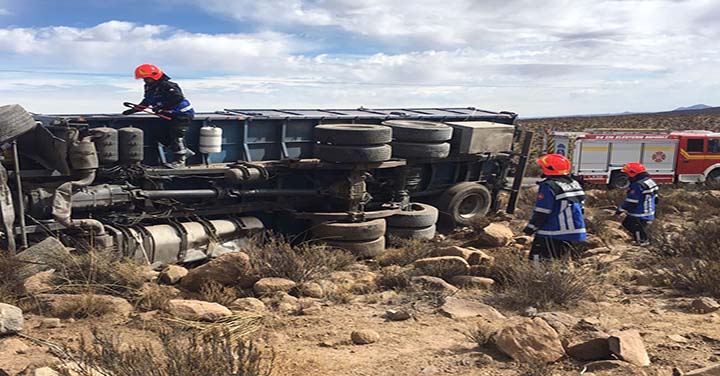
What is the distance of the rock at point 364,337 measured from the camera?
504 centimetres

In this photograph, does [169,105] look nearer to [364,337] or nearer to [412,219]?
[412,219]

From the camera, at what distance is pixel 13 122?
22.4 feet

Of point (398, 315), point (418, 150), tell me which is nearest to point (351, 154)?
point (418, 150)

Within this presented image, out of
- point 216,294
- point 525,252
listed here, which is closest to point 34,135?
point 216,294

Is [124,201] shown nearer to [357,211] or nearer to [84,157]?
[84,157]

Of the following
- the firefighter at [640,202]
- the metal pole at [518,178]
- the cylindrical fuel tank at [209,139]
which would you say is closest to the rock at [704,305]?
the firefighter at [640,202]

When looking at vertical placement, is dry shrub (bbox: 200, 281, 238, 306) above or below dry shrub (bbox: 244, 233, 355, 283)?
below

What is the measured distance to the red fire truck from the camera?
18.8m

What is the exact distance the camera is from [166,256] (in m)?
8.03

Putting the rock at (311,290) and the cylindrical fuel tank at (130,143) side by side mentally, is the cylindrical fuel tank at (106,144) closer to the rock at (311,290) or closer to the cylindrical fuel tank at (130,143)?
the cylindrical fuel tank at (130,143)

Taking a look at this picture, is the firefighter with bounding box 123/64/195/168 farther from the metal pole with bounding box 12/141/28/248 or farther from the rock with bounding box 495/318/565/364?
the rock with bounding box 495/318/565/364

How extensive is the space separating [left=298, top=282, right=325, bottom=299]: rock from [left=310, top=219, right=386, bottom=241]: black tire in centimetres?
257

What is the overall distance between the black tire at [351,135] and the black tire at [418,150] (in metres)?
0.85

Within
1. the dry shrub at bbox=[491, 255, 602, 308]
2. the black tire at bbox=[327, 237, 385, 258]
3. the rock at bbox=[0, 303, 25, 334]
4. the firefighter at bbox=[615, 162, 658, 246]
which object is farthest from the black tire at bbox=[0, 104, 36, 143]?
the firefighter at bbox=[615, 162, 658, 246]
